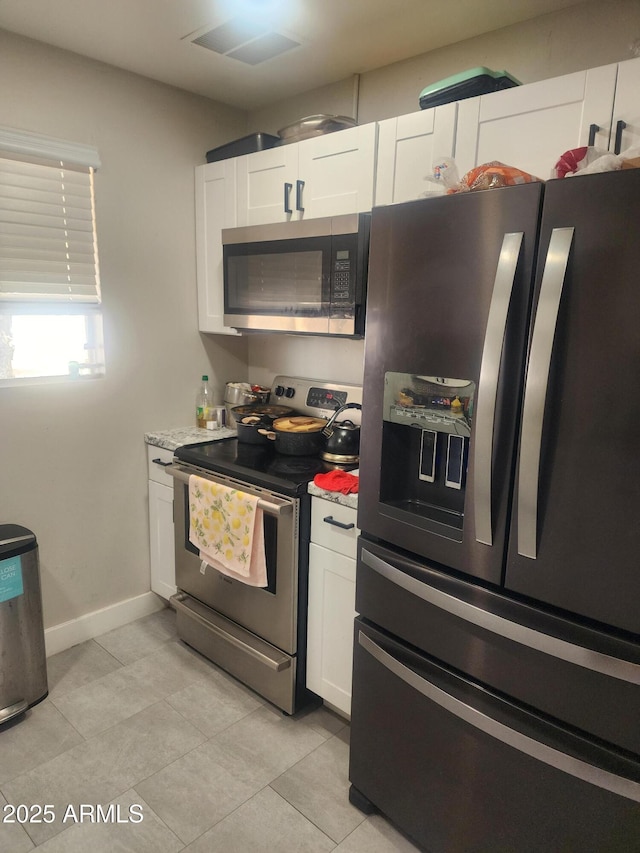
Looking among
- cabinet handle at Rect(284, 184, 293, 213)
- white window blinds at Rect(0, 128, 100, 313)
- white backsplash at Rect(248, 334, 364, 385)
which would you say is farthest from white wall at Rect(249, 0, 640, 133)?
white window blinds at Rect(0, 128, 100, 313)

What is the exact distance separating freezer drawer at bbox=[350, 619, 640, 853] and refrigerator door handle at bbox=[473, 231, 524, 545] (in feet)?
1.41

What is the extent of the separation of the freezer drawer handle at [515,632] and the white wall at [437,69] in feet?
4.06

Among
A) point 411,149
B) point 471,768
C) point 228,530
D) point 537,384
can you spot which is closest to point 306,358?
point 228,530

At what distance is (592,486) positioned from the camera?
3.54 feet

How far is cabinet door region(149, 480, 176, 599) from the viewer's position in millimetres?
2580

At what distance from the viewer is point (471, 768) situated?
1323 millimetres

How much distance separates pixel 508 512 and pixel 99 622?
2145 mm

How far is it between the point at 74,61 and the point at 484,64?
1.60 meters

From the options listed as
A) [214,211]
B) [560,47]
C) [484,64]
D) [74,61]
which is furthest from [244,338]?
[560,47]

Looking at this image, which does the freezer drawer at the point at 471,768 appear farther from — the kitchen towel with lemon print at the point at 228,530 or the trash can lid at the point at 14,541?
the trash can lid at the point at 14,541

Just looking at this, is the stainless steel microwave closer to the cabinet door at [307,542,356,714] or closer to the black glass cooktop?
the black glass cooktop

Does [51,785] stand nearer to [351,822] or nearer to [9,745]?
[9,745]

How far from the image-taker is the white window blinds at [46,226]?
210 centimetres

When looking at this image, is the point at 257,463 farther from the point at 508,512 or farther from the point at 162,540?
the point at 508,512
